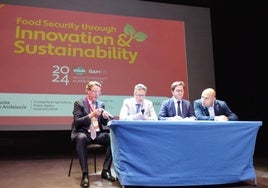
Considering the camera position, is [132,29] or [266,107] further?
[266,107]

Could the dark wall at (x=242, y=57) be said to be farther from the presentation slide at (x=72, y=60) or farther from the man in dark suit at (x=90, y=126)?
the man in dark suit at (x=90, y=126)

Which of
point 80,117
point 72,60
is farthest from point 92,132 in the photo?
point 72,60

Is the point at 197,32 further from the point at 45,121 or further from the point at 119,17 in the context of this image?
the point at 45,121

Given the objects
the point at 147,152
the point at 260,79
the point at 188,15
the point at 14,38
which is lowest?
the point at 147,152

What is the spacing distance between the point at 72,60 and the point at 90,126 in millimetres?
1702

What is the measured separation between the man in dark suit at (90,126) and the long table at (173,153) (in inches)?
16.6

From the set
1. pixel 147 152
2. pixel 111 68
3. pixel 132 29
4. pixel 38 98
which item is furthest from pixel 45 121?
pixel 147 152

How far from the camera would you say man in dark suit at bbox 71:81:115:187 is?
2.49 metres

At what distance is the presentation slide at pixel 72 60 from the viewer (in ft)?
12.6

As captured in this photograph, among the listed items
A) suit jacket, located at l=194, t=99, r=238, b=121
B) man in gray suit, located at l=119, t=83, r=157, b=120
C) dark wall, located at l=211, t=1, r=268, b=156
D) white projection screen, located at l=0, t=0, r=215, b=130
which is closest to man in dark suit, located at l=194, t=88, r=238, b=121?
suit jacket, located at l=194, t=99, r=238, b=121

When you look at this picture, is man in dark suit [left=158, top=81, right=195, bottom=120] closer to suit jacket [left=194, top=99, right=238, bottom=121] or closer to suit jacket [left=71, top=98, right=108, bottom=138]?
suit jacket [left=194, top=99, right=238, bottom=121]

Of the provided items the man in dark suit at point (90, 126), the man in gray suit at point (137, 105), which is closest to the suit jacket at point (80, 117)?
the man in dark suit at point (90, 126)

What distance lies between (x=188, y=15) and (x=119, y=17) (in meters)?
1.27

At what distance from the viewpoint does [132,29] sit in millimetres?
4438
